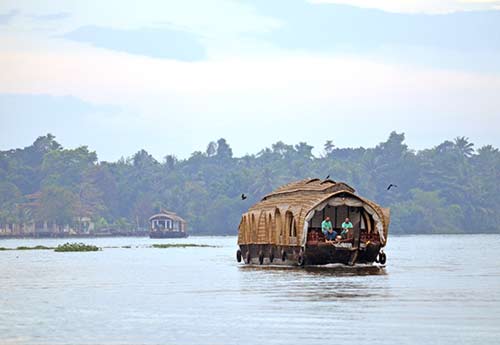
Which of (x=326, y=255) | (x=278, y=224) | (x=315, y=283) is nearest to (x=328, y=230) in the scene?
(x=326, y=255)

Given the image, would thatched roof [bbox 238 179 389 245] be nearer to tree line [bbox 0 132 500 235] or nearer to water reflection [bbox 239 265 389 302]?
water reflection [bbox 239 265 389 302]

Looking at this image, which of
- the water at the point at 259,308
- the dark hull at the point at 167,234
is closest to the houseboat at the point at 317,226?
the water at the point at 259,308

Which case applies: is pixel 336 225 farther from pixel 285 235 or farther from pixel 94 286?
pixel 94 286

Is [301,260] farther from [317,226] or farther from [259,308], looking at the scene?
[259,308]

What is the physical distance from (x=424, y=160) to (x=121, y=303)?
169821 millimetres

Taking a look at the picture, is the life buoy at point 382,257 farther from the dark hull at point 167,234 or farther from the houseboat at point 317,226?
the dark hull at point 167,234

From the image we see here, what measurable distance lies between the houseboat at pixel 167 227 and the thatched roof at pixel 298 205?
10439cm

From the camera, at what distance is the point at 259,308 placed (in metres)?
28.6

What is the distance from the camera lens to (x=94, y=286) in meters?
38.7

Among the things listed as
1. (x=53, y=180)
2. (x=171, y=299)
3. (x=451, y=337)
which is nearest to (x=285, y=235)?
(x=171, y=299)

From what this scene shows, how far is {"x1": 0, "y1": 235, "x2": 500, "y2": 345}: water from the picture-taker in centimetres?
2345

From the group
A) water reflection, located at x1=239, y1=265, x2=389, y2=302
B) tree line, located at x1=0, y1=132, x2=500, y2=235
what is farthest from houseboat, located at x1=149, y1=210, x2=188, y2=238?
water reflection, located at x1=239, y1=265, x2=389, y2=302

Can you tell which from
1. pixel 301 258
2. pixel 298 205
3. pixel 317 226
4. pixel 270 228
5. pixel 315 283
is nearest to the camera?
pixel 315 283

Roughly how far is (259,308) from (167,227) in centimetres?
13522
